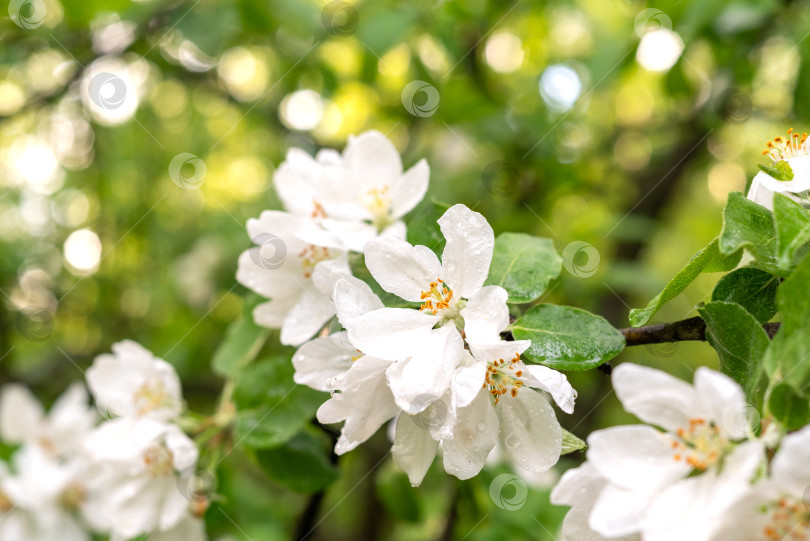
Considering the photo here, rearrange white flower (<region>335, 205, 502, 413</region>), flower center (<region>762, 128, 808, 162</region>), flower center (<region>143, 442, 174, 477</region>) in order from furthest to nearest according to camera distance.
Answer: flower center (<region>143, 442, 174, 477</region>) < flower center (<region>762, 128, 808, 162</region>) < white flower (<region>335, 205, 502, 413</region>)

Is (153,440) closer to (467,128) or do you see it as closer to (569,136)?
(467,128)

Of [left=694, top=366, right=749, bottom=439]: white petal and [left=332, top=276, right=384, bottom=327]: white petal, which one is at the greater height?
[left=694, top=366, right=749, bottom=439]: white petal

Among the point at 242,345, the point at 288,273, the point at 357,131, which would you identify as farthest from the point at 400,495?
the point at 357,131

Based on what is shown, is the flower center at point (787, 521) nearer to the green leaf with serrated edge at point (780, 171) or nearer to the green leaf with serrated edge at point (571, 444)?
the green leaf with serrated edge at point (571, 444)

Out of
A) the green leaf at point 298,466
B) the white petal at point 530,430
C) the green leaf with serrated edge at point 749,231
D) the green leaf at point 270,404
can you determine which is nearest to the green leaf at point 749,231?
the green leaf with serrated edge at point 749,231

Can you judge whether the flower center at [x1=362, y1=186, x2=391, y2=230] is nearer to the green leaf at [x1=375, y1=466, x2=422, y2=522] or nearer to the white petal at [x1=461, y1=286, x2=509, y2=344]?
the white petal at [x1=461, y1=286, x2=509, y2=344]

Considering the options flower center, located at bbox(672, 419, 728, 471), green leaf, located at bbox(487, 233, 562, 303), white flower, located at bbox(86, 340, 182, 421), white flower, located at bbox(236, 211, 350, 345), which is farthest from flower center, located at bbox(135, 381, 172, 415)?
flower center, located at bbox(672, 419, 728, 471)
